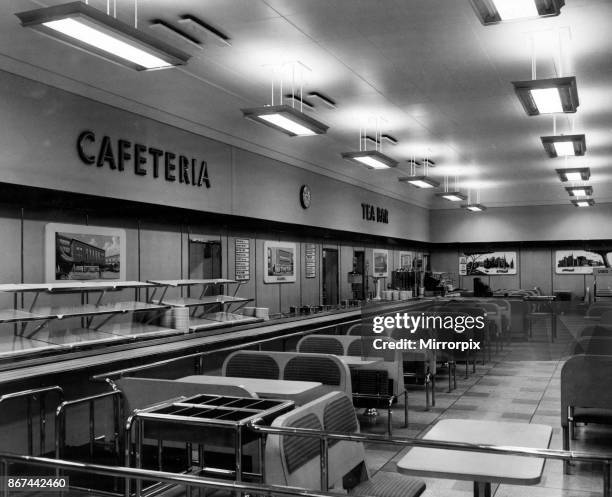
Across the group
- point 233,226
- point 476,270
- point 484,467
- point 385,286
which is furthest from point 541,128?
point 476,270

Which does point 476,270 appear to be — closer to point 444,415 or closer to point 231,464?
point 444,415

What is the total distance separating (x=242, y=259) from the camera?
1087 cm

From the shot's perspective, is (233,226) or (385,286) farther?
(385,286)

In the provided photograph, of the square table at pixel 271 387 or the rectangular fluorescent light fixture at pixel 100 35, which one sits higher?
the rectangular fluorescent light fixture at pixel 100 35

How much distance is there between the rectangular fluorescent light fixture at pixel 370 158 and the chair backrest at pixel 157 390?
5.83 m

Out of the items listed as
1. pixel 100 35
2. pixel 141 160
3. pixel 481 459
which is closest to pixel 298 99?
pixel 141 160

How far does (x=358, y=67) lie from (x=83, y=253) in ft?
12.7

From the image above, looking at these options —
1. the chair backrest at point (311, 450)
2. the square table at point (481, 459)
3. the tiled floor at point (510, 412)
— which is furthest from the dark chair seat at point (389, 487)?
the tiled floor at point (510, 412)

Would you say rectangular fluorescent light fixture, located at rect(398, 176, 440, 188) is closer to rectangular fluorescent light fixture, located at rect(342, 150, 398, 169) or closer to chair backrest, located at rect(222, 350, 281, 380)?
rectangular fluorescent light fixture, located at rect(342, 150, 398, 169)

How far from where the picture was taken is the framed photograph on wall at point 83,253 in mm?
7059

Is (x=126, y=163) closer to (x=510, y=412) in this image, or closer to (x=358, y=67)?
(x=358, y=67)

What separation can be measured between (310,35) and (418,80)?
2.13 meters

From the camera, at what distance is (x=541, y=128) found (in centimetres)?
1095

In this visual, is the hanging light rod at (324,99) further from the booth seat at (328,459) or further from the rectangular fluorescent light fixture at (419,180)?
the booth seat at (328,459)
